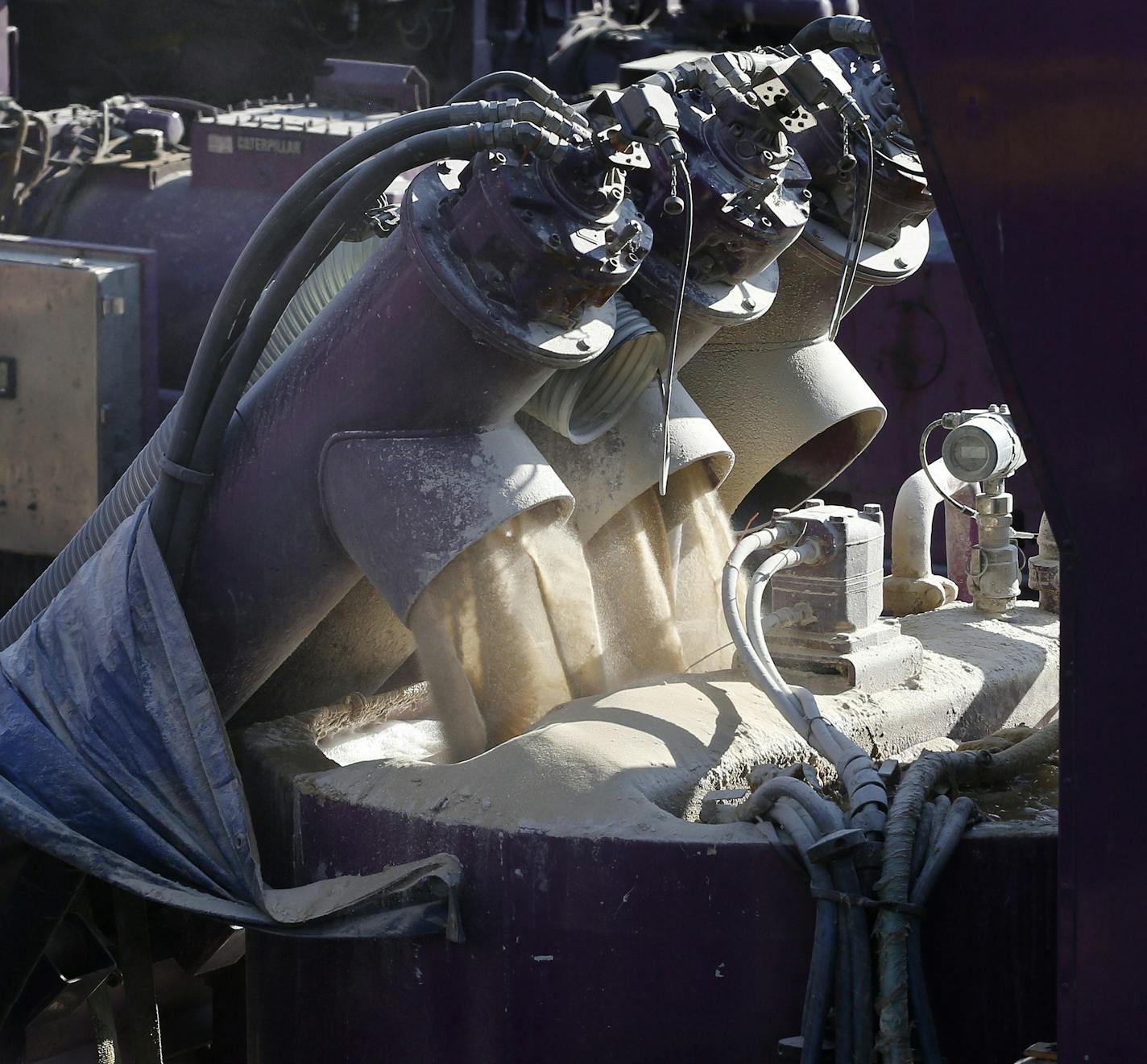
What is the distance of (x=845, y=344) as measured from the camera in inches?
312

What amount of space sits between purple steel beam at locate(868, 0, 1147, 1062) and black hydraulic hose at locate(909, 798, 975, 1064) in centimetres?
41

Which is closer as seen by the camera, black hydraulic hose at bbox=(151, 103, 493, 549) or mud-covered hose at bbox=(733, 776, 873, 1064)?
mud-covered hose at bbox=(733, 776, 873, 1064)

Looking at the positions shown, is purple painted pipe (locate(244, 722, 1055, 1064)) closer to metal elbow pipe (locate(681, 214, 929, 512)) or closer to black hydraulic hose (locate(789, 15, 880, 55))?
metal elbow pipe (locate(681, 214, 929, 512))

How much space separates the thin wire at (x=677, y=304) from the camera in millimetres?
3166

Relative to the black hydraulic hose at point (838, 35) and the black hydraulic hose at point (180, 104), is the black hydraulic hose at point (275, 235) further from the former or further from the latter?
the black hydraulic hose at point (180, 104)

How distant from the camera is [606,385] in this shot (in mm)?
3498

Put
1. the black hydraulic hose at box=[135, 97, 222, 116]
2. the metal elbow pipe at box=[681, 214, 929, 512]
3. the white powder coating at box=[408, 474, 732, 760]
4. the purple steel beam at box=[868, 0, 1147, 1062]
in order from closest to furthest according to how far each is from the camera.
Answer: the purple steel beam at box=[868, 0, 1147, 1062]
the white powder coating at box=[408, 474, 732, 760]
the metal elbow pipe at box=[681, 214, 929, 512]
the black hydraulic hose at box=[135, 97, 222, 116]

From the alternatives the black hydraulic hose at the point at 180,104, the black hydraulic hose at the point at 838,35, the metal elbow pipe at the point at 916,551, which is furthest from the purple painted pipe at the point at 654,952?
the black hydraulic hose at the point at 180,104

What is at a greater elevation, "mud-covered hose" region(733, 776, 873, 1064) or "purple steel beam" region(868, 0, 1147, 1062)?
"purple steel beam" region(868, 0, 1147, 1062)

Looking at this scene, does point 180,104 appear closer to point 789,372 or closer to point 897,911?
point 789,372

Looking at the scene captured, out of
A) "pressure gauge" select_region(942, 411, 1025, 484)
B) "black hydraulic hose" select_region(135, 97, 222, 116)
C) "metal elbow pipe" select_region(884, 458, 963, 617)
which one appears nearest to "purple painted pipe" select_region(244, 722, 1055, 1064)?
"pressure gauge" select_region(942, 411, 1025, 484)

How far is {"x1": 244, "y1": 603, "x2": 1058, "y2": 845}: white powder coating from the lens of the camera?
285 centimetres

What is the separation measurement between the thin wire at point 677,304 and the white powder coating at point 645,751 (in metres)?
0.47

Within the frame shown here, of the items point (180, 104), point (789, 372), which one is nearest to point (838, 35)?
point (789, 372)
